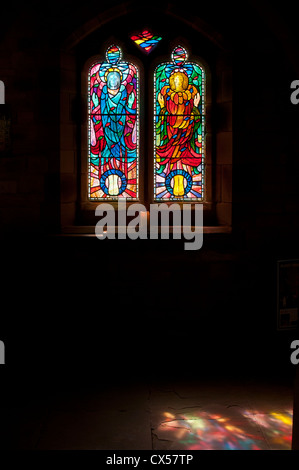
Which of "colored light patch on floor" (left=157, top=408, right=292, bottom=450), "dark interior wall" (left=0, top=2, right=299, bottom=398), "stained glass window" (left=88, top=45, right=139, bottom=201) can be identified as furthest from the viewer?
"stained glass window" (left=88, top=45, right=139, bottom=201)

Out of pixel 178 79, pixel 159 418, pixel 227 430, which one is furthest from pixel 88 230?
pixel 227 430

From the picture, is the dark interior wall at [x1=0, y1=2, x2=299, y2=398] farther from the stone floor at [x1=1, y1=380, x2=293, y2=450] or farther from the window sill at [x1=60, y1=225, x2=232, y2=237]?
the stone floor at [x1=1, y1=380, x2=293, y2=450]

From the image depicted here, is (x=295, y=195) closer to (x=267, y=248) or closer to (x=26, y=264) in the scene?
(x=267, y=248)

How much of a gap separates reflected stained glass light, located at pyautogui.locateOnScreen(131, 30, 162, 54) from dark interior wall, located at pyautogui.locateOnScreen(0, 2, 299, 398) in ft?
1.08

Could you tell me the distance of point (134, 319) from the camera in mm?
5000

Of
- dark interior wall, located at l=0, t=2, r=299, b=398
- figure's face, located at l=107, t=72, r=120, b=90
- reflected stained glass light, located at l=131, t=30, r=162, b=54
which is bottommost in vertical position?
dark interior wall, located at l=0, t=2, r=299, b=398

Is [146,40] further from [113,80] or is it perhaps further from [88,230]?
[88,230]

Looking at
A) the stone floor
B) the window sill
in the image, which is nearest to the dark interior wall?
the window sill

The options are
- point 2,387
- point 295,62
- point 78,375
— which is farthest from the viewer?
point 78,375

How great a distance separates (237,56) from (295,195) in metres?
1.34

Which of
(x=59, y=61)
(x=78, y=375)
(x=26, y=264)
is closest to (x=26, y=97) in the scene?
(x=59, y=61)

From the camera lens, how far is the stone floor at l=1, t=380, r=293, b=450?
137 inches

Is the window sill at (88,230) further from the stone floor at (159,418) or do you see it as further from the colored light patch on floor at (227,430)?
the colored light patch on floor at (227,430)

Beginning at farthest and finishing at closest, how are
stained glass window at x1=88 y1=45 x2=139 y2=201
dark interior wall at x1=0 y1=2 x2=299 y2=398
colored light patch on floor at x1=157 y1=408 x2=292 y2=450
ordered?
stained glass window at x1=88 y1=45 x2=139 y2=201
dark interior wall at x1=0 y1=2 x2=299 y2=398
colored light patch on floor at x1=157 y1=408 x2=292 y2=450
